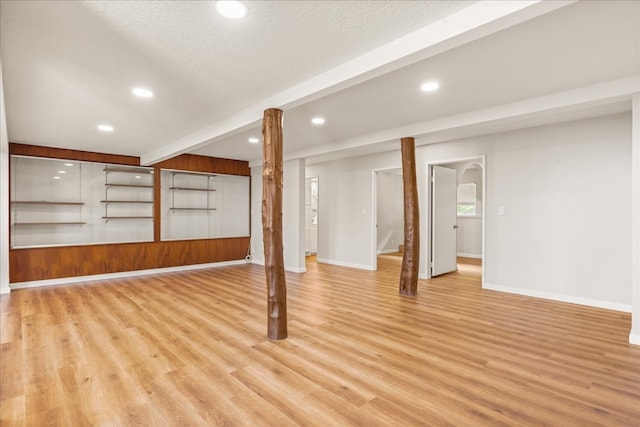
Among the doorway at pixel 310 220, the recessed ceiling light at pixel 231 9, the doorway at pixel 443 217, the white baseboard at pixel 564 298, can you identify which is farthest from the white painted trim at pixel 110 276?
the recessed ceiling light at pixel 231 9

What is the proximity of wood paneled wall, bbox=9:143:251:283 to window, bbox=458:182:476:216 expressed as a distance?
5.84m

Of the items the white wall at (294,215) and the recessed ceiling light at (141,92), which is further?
the white wall at (294,215)

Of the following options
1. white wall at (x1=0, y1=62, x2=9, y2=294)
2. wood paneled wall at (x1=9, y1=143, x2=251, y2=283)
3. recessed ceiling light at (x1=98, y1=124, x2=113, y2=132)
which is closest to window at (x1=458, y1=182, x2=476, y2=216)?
wood paneled wall at (x1=9, y1=143, x2=251, y2=283)

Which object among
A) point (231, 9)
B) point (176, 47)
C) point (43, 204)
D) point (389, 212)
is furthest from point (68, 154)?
point (389, 212)

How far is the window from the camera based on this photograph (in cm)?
898

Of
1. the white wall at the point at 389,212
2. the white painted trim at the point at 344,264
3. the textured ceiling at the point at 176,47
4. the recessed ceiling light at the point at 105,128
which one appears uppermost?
the recessed ceiling light at the point at 105,128

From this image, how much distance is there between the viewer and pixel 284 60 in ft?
8.50

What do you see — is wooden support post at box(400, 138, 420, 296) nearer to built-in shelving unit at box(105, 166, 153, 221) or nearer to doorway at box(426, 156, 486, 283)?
doorway at box(426, 156, 486, 283)

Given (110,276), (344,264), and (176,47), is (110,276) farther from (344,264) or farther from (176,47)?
(176,47)

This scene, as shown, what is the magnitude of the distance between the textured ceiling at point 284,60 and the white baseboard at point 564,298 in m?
2.37

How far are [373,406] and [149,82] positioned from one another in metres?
3.24

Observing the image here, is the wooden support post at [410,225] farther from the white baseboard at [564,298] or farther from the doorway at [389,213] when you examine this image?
the doorway at [389,213]

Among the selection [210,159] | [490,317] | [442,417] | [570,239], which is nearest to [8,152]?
[210,159]

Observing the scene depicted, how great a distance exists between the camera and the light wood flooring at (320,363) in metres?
1.98
